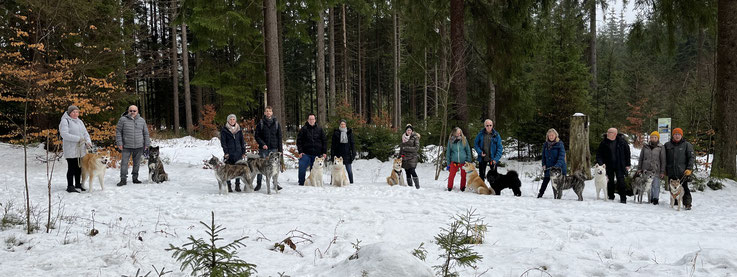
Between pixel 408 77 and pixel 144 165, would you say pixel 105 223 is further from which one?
pixel 408 77

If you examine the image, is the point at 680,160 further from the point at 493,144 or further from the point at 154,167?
the point at 154,167

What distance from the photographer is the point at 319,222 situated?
18.6ft

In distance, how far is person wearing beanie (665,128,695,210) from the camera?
24.6ft

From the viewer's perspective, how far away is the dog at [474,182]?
8992mm

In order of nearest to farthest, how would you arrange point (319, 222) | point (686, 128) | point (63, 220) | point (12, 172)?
point (63, 220), point (319, 222), point (12, 172), point (686, 128)

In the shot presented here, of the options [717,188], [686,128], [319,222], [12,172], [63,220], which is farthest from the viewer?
[686,128]

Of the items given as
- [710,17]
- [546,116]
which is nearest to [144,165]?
[546,116]

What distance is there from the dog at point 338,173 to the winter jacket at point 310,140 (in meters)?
0.56

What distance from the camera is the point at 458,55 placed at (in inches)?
469

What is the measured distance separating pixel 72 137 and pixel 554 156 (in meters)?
10.0

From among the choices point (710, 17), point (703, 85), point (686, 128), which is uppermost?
point (710, 17)

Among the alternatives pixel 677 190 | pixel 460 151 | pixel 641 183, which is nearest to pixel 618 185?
pixel 641 183

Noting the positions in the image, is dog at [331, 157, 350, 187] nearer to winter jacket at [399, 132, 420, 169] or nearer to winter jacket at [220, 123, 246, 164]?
winter jacket at [399, 132, 420, 169]

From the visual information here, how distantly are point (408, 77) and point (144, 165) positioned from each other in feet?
30.8
